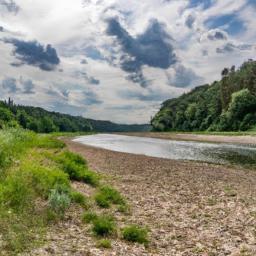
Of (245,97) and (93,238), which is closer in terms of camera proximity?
(93,238)

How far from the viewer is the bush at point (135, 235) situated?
13.4 metres

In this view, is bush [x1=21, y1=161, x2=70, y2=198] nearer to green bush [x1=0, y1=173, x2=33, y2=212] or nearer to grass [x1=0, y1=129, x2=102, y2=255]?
grass [x1=0, y1=129, x2=102, y2=255]

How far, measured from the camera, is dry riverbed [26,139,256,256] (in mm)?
12633

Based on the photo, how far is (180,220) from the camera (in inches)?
658

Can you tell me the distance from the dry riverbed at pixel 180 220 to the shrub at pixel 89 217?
302mm

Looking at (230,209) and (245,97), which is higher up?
(245,97)

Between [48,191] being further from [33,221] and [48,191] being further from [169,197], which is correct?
[169,197]

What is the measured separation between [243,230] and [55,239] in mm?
7217

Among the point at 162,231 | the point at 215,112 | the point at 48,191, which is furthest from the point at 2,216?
the point at 215,112

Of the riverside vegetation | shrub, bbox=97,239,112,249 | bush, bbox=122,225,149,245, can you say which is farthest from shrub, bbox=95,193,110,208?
shrub, bbox=97,239,112,249

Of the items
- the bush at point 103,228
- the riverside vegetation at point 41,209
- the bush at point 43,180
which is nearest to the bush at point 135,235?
the riverside vegetation at point 41,209

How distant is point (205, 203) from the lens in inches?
794

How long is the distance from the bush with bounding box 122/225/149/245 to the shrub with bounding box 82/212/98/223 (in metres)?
1.70

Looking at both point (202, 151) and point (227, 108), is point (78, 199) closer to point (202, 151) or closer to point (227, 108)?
point (202, 151)
